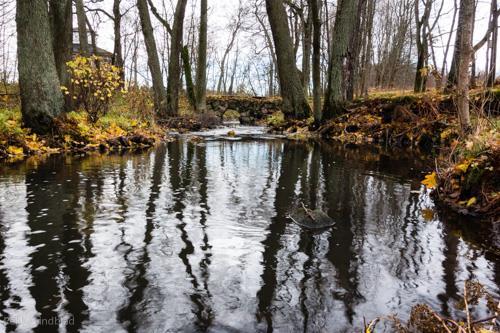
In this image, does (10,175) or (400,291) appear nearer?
(400,291)

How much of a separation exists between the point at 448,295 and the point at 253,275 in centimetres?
122

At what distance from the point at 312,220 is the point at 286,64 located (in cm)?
1188

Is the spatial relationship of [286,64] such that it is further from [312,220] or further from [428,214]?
[312,220]

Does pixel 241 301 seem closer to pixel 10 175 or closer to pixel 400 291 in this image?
pixel 400 291

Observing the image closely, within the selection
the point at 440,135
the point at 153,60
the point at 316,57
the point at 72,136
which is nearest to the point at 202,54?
the point at 153,60

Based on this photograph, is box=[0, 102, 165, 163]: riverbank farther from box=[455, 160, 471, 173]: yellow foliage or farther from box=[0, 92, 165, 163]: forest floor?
box=[455, 160, 471, 173]: yellow foliage

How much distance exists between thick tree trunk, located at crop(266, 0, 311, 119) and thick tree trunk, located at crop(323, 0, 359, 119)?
6.38 ft

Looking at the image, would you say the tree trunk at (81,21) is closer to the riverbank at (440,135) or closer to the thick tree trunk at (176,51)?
the thick tree trunk at (176,51)

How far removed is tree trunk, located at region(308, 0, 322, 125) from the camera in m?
12.1

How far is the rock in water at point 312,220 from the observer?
365cm

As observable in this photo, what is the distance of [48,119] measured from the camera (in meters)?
8.38

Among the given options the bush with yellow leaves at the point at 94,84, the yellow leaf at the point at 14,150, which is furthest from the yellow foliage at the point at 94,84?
the yellow leaf at the point at 14,150

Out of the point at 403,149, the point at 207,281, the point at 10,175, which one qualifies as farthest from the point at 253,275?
the point at 403,149

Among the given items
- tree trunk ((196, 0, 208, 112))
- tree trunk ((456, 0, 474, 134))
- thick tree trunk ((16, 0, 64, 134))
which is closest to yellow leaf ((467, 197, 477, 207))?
tree trunk ((456, 0, 474, 134))
